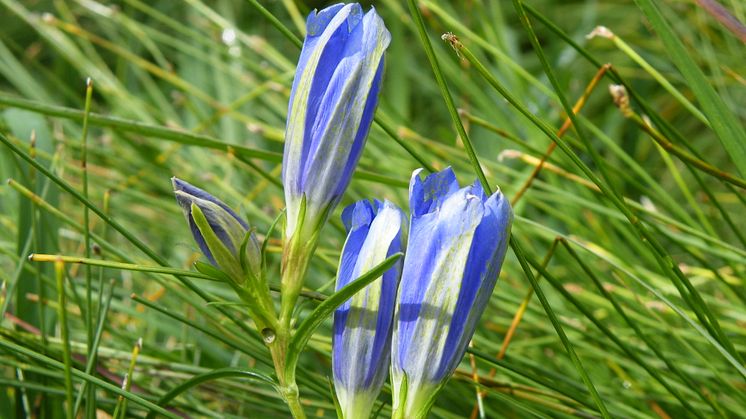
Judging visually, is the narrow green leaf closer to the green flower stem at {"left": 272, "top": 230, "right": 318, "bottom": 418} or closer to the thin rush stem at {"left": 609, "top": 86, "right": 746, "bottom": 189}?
the thin rush stem at {"left": 609, "top": 86, "right": 746, "bottom": 189}

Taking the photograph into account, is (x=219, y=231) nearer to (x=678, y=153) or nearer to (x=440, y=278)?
(x=440, y=278)

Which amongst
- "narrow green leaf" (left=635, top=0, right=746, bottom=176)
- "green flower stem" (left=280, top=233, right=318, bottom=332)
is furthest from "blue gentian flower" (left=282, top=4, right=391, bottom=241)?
"narrow green leaf" (left=635, top=0, right=746, bottom=176)

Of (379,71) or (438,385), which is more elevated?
(379,71)

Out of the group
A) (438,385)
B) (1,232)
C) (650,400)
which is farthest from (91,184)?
(438,385)

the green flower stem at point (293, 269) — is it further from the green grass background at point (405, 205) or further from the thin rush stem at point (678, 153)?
the thin rush stem at point (678, 153)

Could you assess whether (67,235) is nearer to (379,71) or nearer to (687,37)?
(379,71)

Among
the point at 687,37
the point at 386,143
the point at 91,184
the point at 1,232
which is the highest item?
the point at 687,37

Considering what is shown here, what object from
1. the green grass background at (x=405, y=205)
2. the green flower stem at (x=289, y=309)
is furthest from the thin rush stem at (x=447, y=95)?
the green flower stem at (x=289, y=309)
